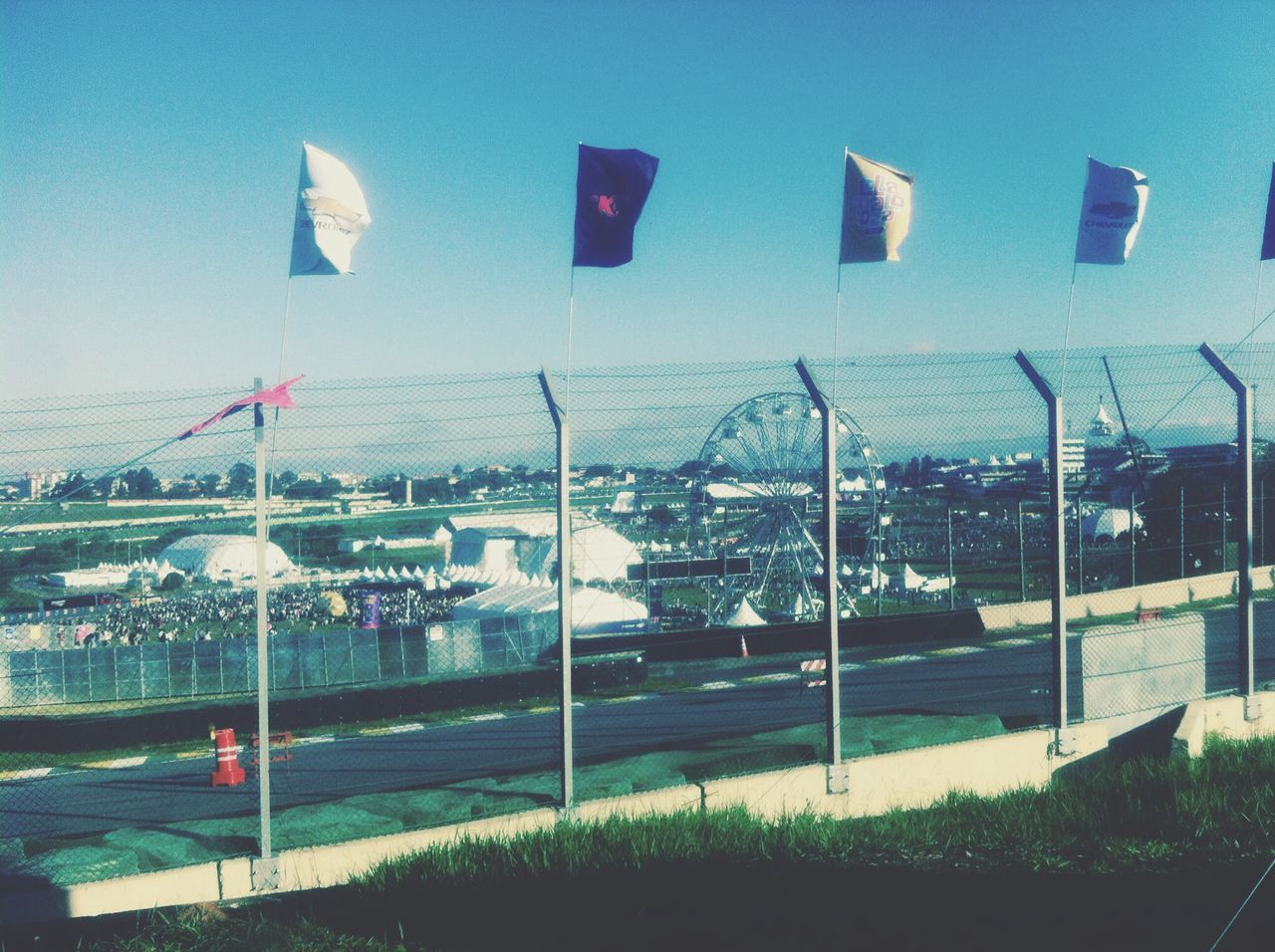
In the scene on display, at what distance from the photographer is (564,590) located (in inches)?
245

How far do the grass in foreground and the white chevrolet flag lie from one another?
3.07 m

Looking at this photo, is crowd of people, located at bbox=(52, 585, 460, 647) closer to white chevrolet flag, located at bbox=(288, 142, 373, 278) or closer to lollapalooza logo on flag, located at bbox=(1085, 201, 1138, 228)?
white chevrolet flag, located at bbox=(288, 142, 373, 278)

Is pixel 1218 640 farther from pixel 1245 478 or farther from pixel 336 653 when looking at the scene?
pixel 336 653

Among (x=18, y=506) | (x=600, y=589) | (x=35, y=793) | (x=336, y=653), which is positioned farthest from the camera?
(x=600, y=589)

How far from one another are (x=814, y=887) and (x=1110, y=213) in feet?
20.7

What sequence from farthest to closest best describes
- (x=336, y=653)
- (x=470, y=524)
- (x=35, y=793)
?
(x=336, y=653)
(x=35, y=793)
(x=470, y=524)

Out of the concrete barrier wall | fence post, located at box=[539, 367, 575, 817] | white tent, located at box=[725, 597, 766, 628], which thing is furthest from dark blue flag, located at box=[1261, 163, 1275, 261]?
white tent, located at box=[725, 597, 766, 628]

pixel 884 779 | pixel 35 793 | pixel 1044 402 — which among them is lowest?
pixel 35 793

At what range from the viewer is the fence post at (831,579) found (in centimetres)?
696

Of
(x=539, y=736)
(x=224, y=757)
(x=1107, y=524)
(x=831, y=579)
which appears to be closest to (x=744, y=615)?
(x=1107, y=524)

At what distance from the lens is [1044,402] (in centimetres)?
784

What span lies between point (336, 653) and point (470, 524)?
9804 mm

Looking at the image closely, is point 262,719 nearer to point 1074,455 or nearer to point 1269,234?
point 1074,455

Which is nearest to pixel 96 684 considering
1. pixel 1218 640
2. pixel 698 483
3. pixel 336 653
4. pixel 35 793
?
pixel 336 653
